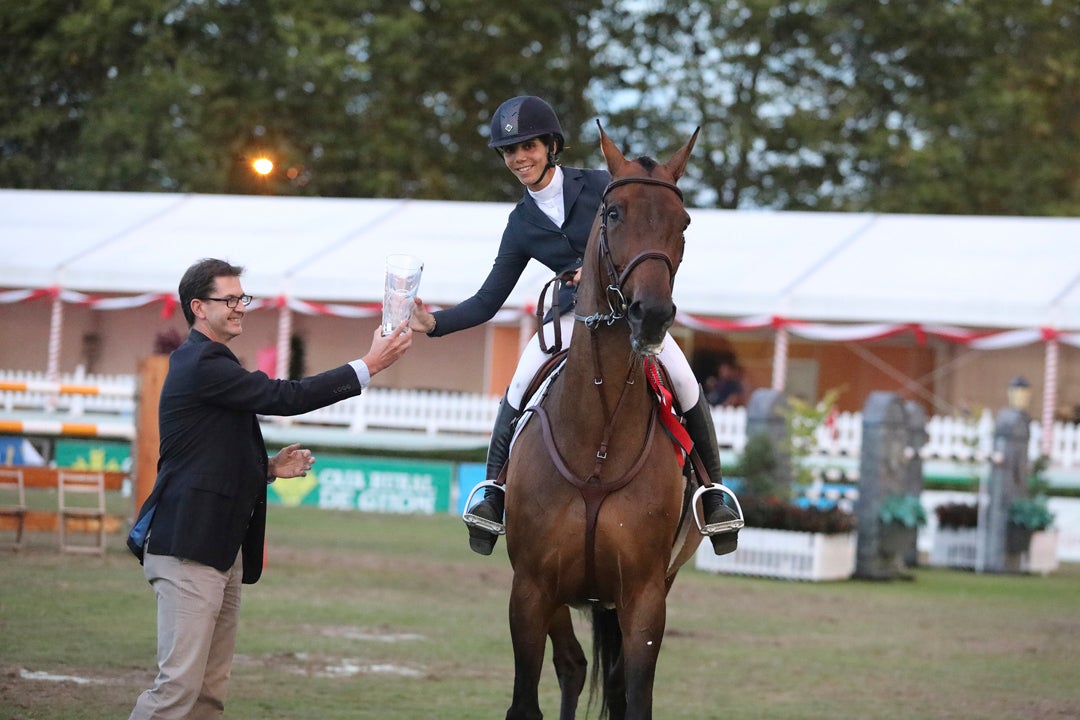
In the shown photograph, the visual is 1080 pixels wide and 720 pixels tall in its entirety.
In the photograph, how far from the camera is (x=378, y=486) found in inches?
930

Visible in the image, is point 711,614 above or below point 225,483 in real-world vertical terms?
below

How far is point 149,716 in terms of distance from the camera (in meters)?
5.28

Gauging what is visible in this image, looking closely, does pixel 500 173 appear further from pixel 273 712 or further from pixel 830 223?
pixel 273 712

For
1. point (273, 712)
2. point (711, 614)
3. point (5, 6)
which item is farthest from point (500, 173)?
point (273, 712)

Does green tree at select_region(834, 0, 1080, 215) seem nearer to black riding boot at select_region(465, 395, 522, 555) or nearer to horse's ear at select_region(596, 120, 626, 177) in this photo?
black riding boot at select_region(465, 395, 522, 555)

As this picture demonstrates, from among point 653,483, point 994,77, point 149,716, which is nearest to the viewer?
point 149,716

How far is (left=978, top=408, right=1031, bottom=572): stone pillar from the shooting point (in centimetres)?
1847

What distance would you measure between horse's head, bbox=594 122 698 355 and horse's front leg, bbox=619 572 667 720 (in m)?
1.10

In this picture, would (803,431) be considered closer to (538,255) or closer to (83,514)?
(83,514)

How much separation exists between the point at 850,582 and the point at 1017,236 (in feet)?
40.2

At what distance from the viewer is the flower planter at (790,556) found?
54.6 ft

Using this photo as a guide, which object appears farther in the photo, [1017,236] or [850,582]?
[1017,236]

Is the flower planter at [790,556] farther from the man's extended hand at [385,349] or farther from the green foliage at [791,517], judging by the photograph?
the man's extended hand at [385,349]

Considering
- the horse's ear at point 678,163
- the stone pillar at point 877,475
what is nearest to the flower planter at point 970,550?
the stone pillar at point 877,475
